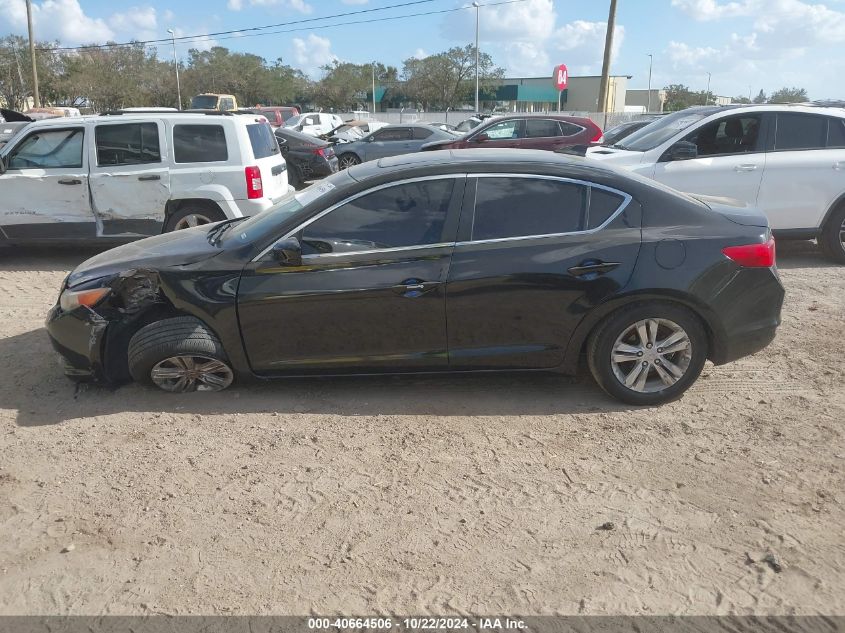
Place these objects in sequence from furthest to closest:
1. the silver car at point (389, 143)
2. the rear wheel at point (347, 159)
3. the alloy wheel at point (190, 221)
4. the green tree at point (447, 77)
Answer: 1. the green tree at point (447, 77)
2. the rear wheel at point (347, 159)
3. the silver car at point (389, 143)
4. the alloy wheel at point (190, 221)

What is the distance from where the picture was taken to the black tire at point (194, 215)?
26.4 feet

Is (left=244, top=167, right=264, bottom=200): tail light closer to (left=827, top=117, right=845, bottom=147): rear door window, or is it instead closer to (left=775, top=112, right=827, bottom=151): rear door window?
(left=775, top=112, right=827, bottom=151): rear door window

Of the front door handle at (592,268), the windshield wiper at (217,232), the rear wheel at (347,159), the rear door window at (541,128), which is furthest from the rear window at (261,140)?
the rear wheel at (347,159)

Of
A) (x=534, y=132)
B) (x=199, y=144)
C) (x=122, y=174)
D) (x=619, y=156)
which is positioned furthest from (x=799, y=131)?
(x=534, y=132)

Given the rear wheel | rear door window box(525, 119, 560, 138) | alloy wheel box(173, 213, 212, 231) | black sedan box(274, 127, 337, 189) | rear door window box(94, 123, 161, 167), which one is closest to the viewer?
alloy wheel box(173, 213, 212, 231)

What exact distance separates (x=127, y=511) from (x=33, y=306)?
420 centimetres

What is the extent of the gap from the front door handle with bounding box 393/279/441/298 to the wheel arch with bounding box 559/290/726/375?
3.08ft

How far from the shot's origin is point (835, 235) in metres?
7.92

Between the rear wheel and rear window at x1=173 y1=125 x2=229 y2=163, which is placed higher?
rear window at x1=173 y1=125 x2=229 y2=163

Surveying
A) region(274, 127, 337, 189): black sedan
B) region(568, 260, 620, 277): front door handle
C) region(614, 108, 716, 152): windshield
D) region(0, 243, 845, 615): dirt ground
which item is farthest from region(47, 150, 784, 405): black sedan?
region(274, 127, 337, 189): black sedan

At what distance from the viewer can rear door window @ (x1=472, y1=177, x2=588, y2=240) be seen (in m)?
4.19

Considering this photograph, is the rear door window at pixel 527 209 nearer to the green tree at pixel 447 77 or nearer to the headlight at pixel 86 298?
the headlight at pixel 86 298

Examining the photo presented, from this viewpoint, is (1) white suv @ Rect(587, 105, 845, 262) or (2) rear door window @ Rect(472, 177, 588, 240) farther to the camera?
(1) white suv @ Rect(587, 105, 845, 262)

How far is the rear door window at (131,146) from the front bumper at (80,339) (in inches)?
164
